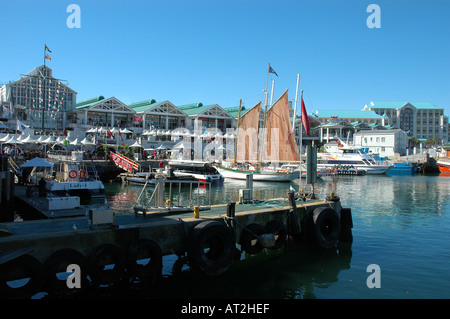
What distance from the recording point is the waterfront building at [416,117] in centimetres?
14850

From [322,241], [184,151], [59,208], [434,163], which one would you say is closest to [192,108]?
[184,151]

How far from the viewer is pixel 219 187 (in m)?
46.4

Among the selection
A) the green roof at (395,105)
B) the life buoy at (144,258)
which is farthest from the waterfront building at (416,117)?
the life buoy at (144,258)

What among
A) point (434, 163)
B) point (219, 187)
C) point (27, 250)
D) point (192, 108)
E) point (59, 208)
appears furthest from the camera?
point (192, 108)

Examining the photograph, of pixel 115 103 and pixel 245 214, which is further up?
pixel 115 103

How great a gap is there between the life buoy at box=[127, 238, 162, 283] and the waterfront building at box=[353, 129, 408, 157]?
93100 mm

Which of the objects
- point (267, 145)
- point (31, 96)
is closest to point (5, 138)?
point (31, 96)

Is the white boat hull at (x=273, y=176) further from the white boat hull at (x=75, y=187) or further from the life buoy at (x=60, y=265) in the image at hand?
the life buoy at (x=60, y=265)

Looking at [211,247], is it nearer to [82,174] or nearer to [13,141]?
[82,174]

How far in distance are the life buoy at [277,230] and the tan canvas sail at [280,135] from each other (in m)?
34.6

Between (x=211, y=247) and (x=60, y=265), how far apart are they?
17.2ft
